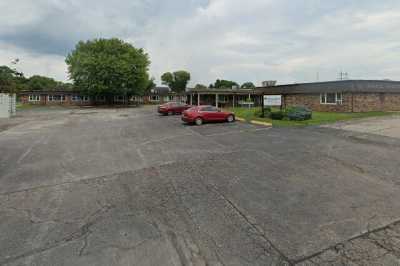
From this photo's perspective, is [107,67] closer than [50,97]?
Yes

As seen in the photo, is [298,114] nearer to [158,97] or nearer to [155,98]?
[158,97]

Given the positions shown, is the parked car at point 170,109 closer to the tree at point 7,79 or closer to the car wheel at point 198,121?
the car wheel at point 198,121

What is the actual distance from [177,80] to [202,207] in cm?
8455

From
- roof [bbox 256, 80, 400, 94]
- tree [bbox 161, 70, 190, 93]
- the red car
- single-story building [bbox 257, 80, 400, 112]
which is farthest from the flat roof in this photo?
tree [bbox 161, 70, 190, 93]

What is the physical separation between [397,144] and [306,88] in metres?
18.9

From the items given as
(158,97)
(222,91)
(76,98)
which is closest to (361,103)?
(222,91)

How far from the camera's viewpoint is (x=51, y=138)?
12.0 metres

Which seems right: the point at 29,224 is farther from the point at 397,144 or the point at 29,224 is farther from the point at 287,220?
the point at 397,144

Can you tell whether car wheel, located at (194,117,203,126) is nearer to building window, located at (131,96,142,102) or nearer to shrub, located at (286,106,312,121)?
shrub, located at (286,106,312,121)

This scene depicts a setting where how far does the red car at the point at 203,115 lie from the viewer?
16938mm

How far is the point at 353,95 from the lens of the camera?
72.3 ft

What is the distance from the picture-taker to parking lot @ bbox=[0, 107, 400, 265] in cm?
307

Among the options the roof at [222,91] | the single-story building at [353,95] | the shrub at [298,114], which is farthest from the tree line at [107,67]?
the shrub at [298,114]

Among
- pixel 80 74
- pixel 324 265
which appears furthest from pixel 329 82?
pixel 80 74
